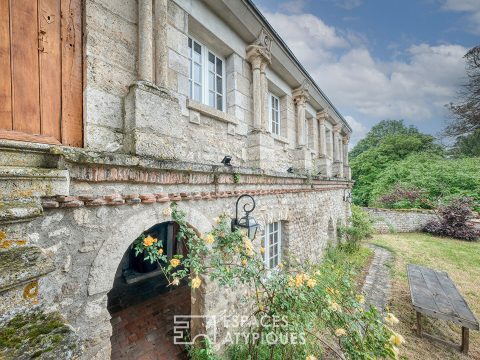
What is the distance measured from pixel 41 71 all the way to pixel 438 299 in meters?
7.40

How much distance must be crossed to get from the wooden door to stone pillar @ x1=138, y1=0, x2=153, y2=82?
0.60 metres

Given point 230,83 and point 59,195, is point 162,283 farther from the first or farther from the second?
point 230,83

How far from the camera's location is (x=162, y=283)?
571 cm

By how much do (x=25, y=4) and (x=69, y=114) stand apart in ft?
3.24

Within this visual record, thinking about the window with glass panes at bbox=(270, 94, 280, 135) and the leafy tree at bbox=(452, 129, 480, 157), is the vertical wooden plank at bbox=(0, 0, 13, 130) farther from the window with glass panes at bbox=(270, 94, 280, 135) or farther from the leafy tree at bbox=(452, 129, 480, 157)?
the leafy tree at bbox=(452, 129, 480, 157)

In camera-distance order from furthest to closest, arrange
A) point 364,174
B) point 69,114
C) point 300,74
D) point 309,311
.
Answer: point 364,174 → point 300,74 → point 309,311 → point 69,114

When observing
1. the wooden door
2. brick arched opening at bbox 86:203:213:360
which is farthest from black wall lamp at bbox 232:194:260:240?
the wooden door

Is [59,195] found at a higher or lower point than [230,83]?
lower

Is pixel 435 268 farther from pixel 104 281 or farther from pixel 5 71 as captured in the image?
pixel 5 71

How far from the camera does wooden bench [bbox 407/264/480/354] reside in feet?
12.4

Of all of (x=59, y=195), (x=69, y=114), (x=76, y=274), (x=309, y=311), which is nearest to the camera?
(x=59, y=195)

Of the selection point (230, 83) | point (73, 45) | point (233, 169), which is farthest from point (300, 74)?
point (73, 45)

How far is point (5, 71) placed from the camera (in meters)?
1.84

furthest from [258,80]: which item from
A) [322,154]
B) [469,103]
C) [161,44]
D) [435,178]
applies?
[469,103]
